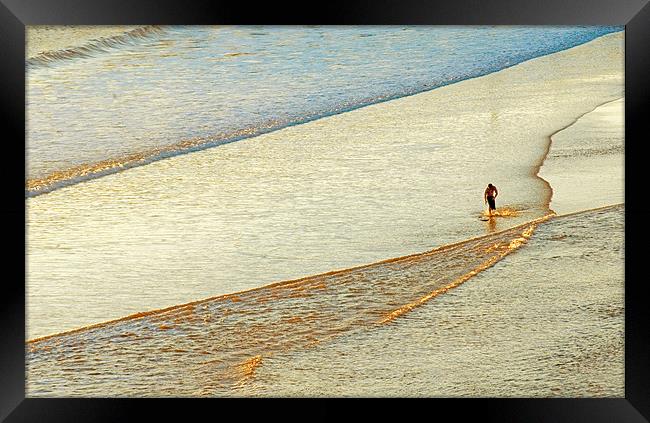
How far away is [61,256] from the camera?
2148 mm

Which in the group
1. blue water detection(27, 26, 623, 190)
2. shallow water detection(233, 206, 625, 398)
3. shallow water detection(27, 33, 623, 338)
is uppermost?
blue water detection(27, 26, 623, 190)

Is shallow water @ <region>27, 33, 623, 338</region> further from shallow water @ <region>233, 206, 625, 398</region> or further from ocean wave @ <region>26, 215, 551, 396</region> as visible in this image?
shallow water @ <region>233, 206, 625, 398</region>

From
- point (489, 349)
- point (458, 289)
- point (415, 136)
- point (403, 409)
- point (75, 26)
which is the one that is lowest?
point (403, 409)

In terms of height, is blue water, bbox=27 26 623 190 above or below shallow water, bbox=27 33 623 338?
above

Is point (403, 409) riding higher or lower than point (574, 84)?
lower

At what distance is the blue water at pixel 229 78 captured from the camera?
2.17 m

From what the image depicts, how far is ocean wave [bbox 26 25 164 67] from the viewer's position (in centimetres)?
216

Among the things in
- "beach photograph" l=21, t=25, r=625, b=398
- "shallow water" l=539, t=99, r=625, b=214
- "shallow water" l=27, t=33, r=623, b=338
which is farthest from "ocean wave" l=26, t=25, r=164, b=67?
"shallow water" l=539, t=99, r=625, b=214

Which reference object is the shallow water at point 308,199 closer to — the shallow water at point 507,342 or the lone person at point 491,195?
the lone person at point 491,195

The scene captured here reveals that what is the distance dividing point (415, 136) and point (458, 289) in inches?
14.8

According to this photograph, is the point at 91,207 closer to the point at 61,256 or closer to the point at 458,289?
the point at 61,256

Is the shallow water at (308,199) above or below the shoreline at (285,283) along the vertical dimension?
above

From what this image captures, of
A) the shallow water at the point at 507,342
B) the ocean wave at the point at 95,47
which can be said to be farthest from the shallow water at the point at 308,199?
the ocean wave at the point at 95,47

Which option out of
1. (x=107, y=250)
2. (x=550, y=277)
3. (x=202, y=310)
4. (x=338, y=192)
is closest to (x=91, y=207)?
(x=107, y=250)
